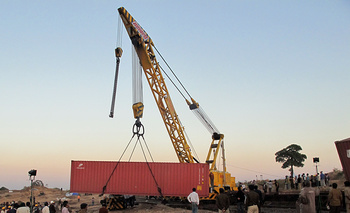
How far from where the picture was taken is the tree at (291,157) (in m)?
42.9

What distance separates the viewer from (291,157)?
4325 centimetres

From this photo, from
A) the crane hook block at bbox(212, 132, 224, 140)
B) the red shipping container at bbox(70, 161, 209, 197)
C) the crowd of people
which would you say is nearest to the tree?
the crowd of people

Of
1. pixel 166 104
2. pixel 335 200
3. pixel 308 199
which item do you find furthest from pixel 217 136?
pixel 308 199

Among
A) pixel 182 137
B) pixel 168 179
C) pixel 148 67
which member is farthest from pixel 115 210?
pixel 148 67

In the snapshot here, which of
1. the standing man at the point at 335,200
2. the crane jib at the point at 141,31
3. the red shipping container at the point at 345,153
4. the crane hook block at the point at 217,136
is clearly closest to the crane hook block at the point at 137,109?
the crane jib at the point at 141,31

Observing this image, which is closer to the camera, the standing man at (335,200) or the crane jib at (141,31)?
the standing man at (335,200)

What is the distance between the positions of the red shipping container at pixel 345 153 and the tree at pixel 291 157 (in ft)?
104

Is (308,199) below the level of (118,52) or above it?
below

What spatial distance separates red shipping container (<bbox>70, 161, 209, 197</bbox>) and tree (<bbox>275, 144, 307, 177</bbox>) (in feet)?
90.2

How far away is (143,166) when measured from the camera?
2002 cm

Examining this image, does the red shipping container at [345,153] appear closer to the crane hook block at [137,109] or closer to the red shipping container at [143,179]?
the red shipping container at [143,179]

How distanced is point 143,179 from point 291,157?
99.8 feet

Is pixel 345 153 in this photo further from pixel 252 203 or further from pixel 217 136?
pixel 217 136

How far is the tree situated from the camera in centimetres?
4291
